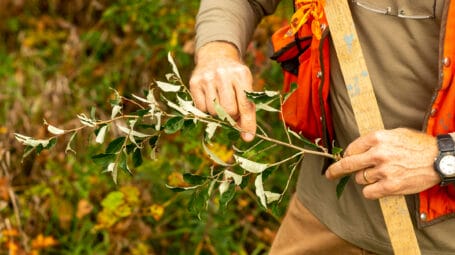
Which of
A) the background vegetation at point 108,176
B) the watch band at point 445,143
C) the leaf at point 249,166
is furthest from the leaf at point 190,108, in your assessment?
the background vegetation at point 108,176

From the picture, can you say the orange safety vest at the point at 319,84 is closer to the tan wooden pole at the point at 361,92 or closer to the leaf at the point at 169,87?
the tan wooden pole at the point at 361,92

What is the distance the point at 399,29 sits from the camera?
2.13m

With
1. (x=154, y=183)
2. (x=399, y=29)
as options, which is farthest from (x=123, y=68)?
(x=399, y=29)

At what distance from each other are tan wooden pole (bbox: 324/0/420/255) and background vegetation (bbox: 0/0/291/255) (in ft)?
5.36

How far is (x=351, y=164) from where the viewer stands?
1987 mm

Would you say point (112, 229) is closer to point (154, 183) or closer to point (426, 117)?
point (154, 183)

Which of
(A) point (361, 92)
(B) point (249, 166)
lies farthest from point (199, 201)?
(A) point (361, 92)

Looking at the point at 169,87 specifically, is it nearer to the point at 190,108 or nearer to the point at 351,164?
the point at 190,108

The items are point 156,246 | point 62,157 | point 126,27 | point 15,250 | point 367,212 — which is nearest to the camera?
point 367,212

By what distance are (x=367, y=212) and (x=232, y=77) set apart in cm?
67

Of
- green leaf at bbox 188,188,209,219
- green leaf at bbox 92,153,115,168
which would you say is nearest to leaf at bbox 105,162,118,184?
green leaf at bbox 92,153,115,168

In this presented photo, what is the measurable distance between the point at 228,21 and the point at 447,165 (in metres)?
0.82

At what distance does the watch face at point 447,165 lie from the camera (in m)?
1.95

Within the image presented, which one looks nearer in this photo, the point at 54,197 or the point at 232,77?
the point at 232,77
